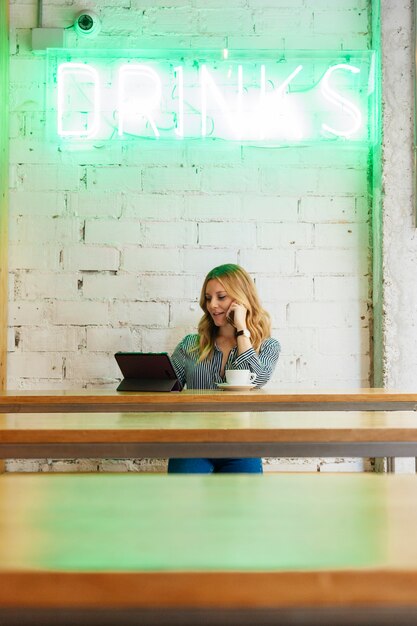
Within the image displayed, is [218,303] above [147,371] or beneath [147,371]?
above

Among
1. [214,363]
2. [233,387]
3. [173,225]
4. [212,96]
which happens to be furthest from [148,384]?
[212,96]

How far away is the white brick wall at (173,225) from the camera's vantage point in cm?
334

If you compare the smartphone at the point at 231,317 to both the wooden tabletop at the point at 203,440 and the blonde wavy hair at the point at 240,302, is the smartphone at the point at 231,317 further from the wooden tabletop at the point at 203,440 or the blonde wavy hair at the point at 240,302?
the wooden tabletop at the point at 203,440

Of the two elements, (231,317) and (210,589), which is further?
(231,317)

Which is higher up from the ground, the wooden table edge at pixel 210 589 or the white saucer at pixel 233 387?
the wooden table edge at pixel 210 589

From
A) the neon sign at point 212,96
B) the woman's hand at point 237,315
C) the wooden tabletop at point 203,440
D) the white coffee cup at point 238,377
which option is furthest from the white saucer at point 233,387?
the neon sign at point 212,96

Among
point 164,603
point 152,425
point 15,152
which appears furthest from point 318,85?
point 164,603

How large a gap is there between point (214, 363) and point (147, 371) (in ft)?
1.44

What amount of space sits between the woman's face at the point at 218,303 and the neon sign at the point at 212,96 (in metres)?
0.80

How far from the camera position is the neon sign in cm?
338

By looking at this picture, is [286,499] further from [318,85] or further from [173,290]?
[318,85]

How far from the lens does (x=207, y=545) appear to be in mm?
516

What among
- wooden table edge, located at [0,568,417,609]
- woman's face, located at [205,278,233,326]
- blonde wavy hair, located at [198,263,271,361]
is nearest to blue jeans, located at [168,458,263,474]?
blonde wavy hair, located at [198,263,271,361]

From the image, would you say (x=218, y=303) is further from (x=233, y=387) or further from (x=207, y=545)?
A: (x=207, y=545)
